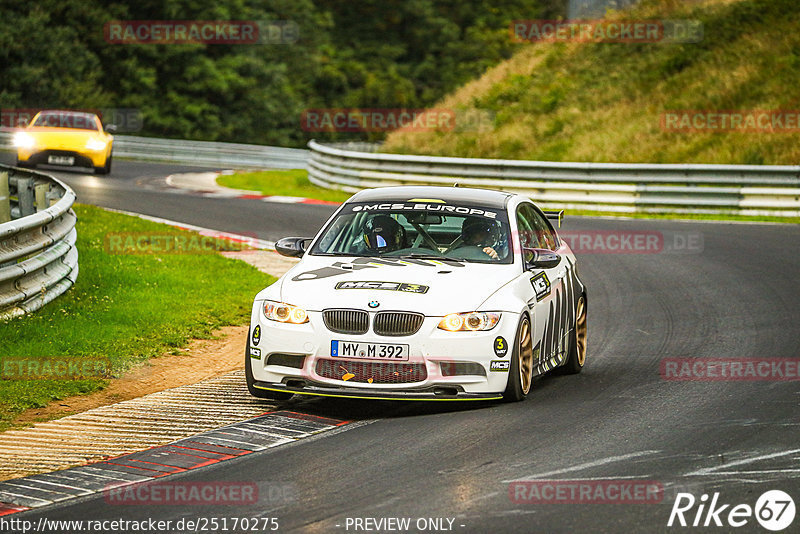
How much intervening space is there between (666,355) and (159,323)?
4.87 meters

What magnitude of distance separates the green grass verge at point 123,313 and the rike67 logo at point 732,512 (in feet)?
14.9

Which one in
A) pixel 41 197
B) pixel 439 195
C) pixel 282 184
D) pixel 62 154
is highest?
pixel 439 195

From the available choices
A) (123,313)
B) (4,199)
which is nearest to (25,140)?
(4,199)

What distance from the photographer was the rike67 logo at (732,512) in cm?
580

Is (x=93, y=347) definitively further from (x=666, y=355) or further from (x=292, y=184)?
(x=292, y=184)

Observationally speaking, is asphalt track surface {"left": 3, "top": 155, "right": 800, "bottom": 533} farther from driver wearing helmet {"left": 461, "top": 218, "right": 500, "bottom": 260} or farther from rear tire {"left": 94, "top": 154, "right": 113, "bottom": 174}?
rear tire {"left": 94, "top": 154, "right": 113, "bottom": 174}

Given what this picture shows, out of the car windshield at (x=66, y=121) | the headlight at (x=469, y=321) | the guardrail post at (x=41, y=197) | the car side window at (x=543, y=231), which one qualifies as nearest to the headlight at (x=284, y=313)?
the headlight at (x=469, y=321)

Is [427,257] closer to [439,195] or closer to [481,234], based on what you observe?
[481,234]

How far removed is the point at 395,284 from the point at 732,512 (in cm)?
320

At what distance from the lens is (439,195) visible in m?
9.77

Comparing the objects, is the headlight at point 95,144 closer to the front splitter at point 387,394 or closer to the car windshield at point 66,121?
the car windshield at point 66,121

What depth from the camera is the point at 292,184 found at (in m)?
32.7

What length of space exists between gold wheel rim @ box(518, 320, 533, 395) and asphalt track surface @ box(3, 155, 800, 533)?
0.16m

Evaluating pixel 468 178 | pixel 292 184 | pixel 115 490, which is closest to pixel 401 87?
pixel 292 184
